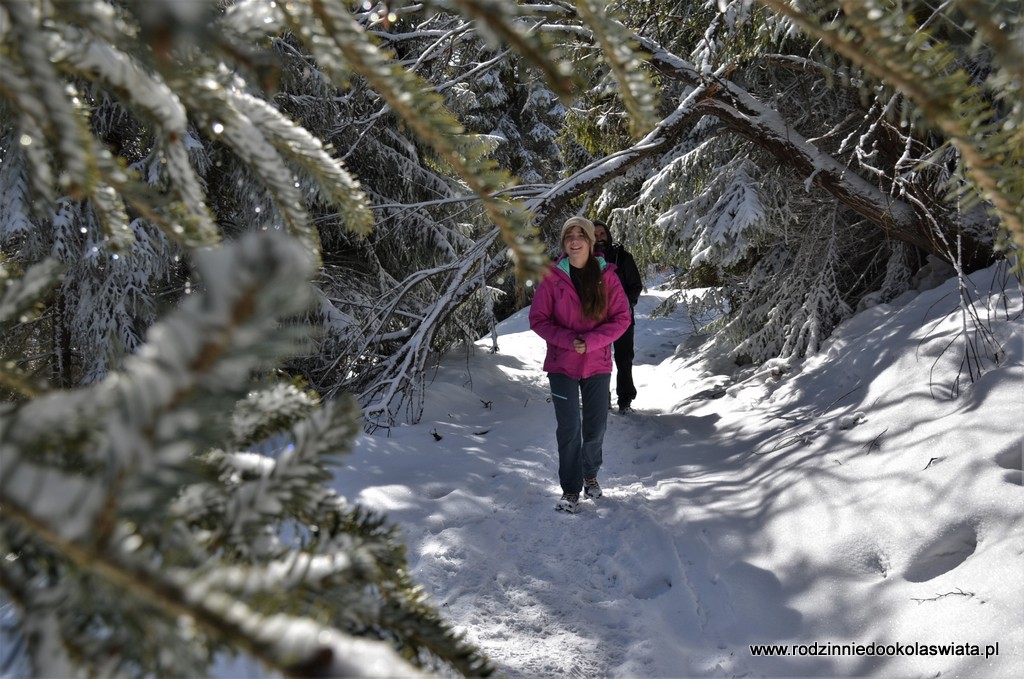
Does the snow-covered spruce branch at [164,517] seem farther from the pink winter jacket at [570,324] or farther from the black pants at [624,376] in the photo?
the black pants at [624,376]

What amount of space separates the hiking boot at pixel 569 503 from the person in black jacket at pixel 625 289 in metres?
2.55

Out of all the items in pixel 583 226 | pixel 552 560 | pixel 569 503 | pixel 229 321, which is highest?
pixel 229 321

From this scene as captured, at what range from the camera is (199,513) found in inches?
25.1

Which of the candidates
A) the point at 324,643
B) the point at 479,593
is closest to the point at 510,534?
the point at 479,593

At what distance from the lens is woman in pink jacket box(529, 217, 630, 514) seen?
4199mm

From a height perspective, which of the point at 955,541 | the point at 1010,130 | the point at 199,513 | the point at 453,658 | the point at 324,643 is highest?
the point at 1010,130

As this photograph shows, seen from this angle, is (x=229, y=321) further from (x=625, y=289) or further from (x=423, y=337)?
(x=625, y=289)

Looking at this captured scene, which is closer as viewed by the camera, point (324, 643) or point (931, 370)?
point (324, 643)

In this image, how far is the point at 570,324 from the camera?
4305mm

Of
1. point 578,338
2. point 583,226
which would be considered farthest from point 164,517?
point 583,226

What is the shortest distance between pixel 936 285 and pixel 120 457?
20.5 ft

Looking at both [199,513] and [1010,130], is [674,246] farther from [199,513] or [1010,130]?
[199,513]

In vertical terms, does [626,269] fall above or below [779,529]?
below

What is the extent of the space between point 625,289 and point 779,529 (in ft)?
12.5
